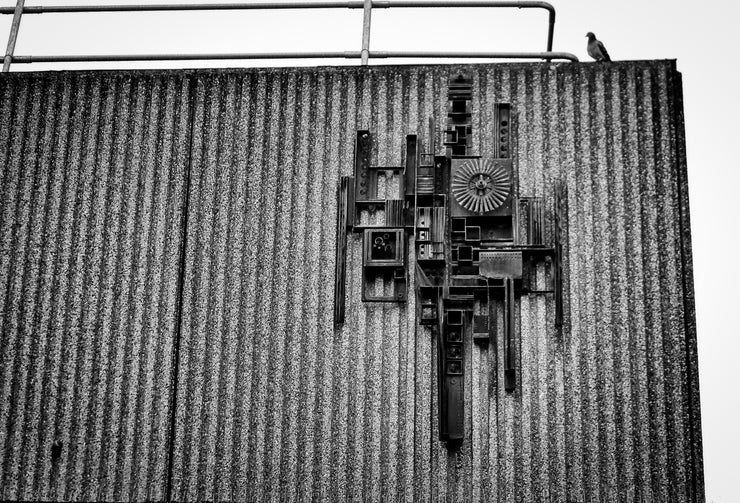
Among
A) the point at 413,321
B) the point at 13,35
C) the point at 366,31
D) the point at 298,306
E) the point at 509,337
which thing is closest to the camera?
the point at 509,337

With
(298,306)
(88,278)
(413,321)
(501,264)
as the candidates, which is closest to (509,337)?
(501,264)

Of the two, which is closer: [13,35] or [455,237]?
[455,237]

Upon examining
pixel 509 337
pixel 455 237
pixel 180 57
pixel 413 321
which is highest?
pixel 180 57

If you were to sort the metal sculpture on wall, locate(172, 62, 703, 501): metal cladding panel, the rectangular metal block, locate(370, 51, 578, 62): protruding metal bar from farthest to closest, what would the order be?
locate(370, 51, 578, 62): protruding metal bar < the rectangular metal block < the metal sculpture on wall < locate(172, 62, 703, 501): metal cladding panel

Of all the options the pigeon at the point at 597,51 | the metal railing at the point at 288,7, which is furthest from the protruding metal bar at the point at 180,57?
the pigeon at the point at 597,51

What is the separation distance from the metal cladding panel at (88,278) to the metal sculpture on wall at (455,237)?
181 centimetres

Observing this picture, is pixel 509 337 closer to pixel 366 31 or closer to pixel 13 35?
pixel 366 31

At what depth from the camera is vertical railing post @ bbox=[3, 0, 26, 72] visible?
34.0 feet

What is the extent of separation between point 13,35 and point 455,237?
5.15 metres

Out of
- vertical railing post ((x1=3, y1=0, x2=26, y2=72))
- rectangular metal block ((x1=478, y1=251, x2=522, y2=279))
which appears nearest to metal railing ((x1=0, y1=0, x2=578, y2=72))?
vertical railing post ((x1=3, y1=0, x2=26, y2=72))

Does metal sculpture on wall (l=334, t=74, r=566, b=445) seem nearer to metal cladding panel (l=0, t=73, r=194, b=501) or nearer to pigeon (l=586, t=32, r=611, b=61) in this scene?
pigeon (l=586, t=32, r=611, b=61)

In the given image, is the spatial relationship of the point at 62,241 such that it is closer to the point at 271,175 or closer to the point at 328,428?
the point at 271,175

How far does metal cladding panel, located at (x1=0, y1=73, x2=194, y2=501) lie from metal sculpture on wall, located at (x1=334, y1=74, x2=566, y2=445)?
71.1 inches

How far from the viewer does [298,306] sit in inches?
364
